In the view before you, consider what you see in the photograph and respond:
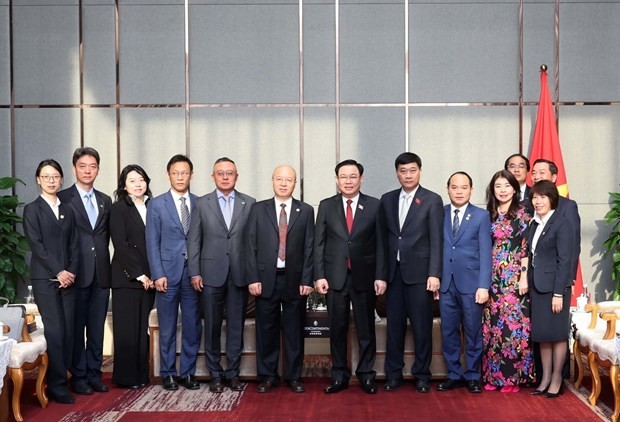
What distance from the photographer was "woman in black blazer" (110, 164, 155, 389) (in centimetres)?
549

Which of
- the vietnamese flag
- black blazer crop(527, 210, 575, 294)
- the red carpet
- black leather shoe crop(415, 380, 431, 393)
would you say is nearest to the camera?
the red carpet

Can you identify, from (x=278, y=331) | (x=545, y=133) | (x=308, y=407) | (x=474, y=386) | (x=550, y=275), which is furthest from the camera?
(x=545, y=133)

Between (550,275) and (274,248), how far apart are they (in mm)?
1836

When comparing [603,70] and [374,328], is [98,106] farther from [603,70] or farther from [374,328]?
[603,70]

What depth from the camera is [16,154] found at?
790 cm

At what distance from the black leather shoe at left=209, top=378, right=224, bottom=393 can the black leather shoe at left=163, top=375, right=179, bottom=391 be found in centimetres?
25

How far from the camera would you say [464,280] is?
5.36m

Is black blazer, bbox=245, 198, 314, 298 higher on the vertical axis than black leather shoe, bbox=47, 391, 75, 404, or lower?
higher

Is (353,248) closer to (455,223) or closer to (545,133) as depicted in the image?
(455,223)

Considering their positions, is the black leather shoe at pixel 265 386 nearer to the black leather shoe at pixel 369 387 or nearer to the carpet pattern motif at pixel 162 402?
the carpet pattern motif at pixel 162 402

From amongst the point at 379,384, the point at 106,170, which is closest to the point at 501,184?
the point at 379,384

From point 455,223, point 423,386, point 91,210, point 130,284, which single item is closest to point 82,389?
point 130,284

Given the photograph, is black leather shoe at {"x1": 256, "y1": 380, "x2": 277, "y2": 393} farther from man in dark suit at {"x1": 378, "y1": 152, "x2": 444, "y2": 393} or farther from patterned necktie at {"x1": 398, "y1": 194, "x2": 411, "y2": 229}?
patterned necktie at {"x1": 398, "y1": 194, "x2": 411, "y2": 229}

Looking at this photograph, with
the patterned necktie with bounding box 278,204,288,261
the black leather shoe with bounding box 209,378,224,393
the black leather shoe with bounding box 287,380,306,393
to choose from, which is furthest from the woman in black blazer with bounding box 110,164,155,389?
the black leather shoe with bounding box 287,380,306,393
